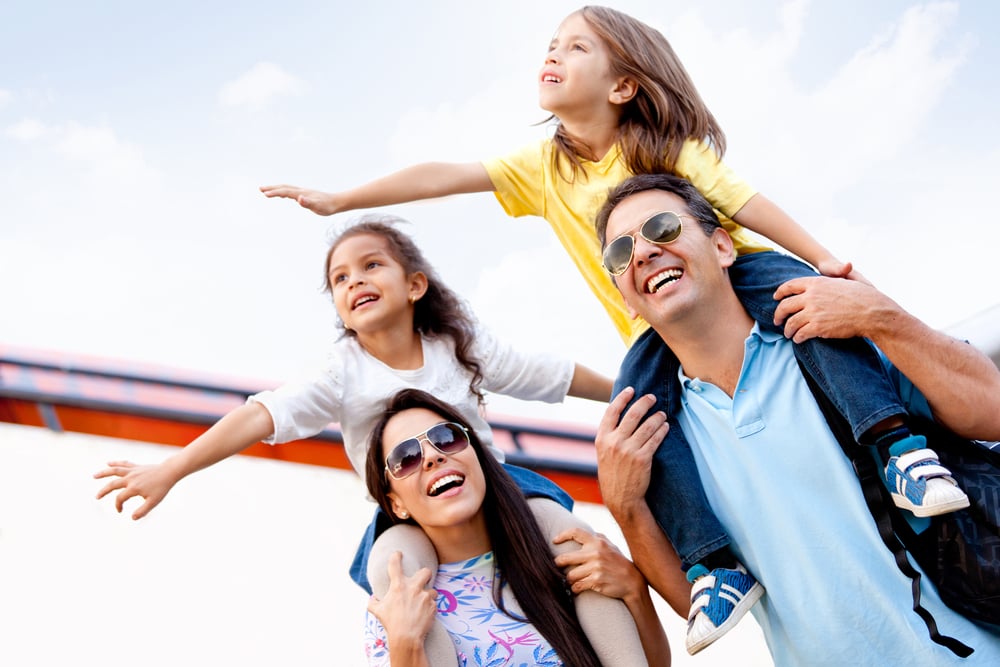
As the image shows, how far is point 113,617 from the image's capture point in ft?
8.72

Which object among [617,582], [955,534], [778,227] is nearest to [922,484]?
[955,534]

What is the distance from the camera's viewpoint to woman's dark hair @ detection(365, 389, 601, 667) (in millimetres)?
1606

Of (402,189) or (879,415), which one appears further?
(402,189)

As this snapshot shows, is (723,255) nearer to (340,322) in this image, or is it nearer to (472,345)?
(472,345)

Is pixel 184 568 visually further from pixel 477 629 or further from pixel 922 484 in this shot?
pixel 922 484

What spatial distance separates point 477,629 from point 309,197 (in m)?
1.04

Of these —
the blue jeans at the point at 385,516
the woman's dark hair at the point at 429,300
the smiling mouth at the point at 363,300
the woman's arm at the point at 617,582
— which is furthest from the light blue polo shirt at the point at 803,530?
the smiling mouth at the point at 363,300

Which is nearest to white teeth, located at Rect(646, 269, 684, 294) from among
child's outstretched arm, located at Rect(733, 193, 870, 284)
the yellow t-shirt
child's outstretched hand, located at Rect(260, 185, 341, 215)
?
the yellow t-shirt

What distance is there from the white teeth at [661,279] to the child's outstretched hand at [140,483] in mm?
1029

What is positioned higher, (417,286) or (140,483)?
(417,286)

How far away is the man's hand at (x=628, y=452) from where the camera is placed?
154cm

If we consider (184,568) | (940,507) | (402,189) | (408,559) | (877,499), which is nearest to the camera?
(940,507)

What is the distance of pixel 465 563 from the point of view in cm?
174

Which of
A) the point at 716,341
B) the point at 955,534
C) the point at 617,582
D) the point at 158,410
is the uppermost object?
the point at 158,410
